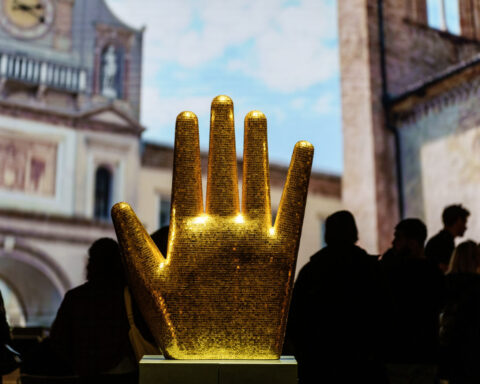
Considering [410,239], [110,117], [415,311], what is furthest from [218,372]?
[110,117]

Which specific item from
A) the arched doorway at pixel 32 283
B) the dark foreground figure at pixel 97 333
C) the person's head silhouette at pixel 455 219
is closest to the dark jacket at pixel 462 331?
the person's head silhouette at pixel 455 219

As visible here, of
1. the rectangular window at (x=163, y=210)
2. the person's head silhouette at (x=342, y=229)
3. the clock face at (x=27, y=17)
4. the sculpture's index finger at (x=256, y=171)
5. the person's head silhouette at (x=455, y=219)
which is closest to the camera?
the sculpture's index finger at (x=256, y=171)

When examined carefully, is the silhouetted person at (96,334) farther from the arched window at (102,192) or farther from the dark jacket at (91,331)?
the arched window at (102,192)

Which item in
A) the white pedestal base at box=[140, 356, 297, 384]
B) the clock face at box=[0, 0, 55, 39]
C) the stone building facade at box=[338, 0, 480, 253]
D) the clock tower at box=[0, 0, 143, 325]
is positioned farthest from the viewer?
the clock face at box=[0, 0, 55, 39]

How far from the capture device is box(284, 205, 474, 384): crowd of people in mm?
3018

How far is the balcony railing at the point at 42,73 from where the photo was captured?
42.3 feet

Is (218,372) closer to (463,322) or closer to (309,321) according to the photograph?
(309,321)

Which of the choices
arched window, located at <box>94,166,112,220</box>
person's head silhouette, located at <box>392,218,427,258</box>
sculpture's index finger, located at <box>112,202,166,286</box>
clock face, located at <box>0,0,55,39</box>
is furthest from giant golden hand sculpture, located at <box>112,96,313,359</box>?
clock face, located at <box>0,0,55,39</box>

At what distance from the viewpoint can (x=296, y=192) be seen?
182 cm

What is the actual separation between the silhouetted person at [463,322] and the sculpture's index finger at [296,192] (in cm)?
224

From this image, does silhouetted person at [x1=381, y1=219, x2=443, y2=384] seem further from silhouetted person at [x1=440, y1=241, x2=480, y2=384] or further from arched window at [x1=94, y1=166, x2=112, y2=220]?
arched window at [x1=94, y1=166, x2=112, y2=220]

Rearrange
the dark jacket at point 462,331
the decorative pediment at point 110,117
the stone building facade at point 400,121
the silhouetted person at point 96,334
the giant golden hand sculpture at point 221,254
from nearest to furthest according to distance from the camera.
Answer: the giant golden hand sculpture at point 221,254
the silhouetted person at point 96,334
the dark jacket at point 462,331
the stone building facade at point 400,121
the decorative pediment at point 110,117

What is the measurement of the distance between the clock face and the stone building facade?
6495 mm

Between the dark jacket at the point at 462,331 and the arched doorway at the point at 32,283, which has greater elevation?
the arched doorway at the point at 32,283
